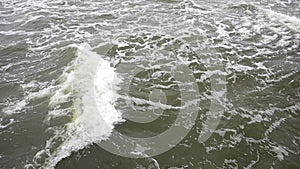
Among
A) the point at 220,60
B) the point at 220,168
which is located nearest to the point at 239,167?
the point at 220,168

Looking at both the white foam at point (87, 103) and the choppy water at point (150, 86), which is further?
the white foam at point (87, 103)

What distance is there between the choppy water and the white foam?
1.0 inches

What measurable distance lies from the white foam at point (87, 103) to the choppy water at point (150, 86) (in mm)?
25

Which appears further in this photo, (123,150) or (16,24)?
(16,24)

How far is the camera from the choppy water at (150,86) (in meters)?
5.02

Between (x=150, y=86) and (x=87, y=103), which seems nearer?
(x=87, y=103)

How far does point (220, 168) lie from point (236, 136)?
2.99 ft

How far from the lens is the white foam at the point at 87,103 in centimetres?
512

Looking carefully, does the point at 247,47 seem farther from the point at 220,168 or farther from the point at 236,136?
the point at 220,168

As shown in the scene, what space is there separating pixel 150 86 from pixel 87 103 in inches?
64.0

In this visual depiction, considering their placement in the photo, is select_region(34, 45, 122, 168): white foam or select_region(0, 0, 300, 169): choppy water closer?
select_region(0, 0, 300, 169): choppy water

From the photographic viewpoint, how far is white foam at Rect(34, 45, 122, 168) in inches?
202

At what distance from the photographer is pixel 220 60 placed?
7.94 metres

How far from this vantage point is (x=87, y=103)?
618cm
